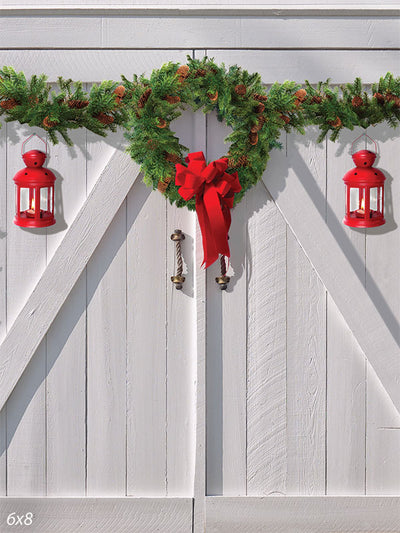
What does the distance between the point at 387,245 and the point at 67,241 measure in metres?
1.30

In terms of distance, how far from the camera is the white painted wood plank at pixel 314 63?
2.83 meters

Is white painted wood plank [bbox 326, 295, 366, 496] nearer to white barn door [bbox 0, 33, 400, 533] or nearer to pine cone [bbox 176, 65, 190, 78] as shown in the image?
white barn door [bbox 0, 33, 400, 533]

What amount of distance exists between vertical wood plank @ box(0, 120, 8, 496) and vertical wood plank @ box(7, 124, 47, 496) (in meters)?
0.02

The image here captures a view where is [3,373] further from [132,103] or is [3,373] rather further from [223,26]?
[223,26]

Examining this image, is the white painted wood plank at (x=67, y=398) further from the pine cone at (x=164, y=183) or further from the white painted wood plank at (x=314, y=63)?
the white painted wood plank at (x=314, y=63)

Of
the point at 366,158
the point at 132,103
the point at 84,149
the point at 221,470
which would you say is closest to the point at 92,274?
the point at 84,149

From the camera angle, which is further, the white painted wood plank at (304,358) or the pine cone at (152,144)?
the white painted wood plank at (304,358)

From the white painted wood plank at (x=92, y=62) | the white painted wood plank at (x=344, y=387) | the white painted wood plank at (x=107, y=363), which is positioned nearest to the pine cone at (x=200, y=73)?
the white painted wood plank at (x=92, y=62)

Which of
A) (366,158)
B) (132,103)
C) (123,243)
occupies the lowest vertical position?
(123,243)

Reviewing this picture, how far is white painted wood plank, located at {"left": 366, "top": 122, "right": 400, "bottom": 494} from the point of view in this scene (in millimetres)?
2904

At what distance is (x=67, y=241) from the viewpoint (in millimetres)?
2883

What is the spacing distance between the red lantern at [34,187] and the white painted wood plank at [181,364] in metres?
0.48

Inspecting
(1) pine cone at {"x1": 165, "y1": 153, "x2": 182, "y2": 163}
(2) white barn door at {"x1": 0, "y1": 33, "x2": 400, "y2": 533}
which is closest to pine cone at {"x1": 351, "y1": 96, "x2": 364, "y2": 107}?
(2) white barn door at {"x1": 0, "y1": 33, "x2": 400, "y2": 533}

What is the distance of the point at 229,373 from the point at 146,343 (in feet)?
1.18
